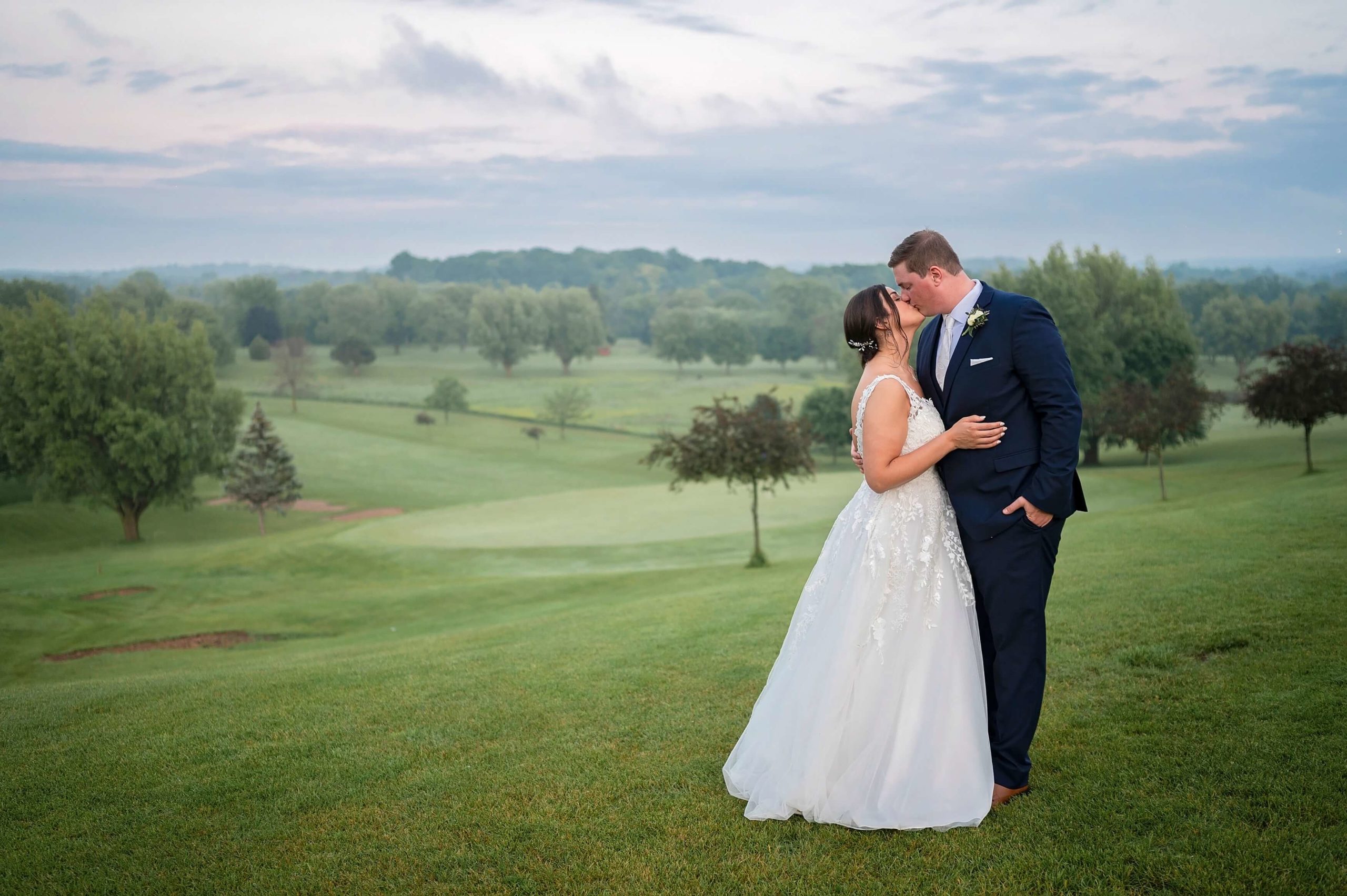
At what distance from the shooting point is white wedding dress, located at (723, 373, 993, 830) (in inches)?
198

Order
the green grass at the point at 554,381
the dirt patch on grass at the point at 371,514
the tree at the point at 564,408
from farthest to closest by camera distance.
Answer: the green grass at the point at 554,381, the tree at the point at 564,408, the dirt patch on grass at the point at 371,514

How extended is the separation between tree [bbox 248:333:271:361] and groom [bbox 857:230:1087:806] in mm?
111147

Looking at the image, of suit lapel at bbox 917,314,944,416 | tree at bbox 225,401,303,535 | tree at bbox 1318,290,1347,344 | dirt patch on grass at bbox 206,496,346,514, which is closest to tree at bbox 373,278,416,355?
dirt patch on grass at bbox 206,496,346,514

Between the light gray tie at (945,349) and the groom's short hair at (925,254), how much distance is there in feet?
1.01

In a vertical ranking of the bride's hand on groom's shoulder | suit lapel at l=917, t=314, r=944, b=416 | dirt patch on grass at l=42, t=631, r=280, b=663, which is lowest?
dirt patch on grass at l=42, t=631, r=280, b=663

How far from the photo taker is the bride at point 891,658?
5.04 meters

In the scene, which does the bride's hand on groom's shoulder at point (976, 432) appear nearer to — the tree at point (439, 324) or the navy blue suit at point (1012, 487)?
the navy blue suit at point (1012, 487)

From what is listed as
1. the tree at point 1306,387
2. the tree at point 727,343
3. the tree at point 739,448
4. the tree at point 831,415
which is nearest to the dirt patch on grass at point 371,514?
the tree at point 739,448

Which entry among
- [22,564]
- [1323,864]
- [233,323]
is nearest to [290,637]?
[1323,864]

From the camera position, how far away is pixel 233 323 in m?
121

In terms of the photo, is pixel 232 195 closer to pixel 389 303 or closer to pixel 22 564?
pixel 389 303

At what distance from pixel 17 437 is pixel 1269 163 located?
9510 cm

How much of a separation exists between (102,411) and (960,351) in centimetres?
4973

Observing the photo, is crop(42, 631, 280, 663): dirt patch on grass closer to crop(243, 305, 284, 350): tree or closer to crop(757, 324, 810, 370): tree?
crop(757, 324, 810, 370): tree
